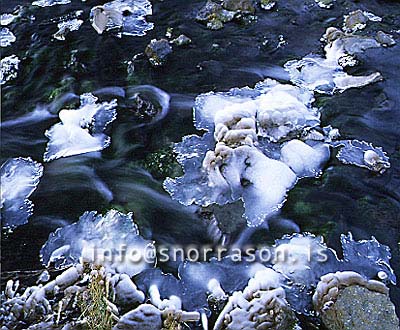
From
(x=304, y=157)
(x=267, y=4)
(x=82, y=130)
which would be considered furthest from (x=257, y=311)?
(x=267, y=4)

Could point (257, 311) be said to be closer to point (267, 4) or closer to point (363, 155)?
point (363, 155)

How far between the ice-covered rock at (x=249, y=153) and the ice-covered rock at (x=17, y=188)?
0.98 metres

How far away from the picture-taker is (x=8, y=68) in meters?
5.24

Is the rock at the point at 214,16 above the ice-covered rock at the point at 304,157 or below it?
above

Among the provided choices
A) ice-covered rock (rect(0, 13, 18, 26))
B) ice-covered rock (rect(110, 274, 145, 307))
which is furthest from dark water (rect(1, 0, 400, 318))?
ice-covered rock (rect(110, 274, 145, 307))

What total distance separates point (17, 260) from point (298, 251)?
176 cm

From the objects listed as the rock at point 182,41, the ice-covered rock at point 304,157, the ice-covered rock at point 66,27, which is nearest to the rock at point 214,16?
the rock at point 182,41

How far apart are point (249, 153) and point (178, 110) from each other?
94cm

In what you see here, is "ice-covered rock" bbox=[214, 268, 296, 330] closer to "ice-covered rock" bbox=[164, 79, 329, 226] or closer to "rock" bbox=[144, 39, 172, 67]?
"ice-covered rock" bbox=[164, 79, 329, 226]

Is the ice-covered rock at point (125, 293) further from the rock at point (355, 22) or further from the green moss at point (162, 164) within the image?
the rock at point (355, 22)

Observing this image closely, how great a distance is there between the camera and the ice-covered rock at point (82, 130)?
14.3 ft

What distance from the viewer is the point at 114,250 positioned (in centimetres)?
A: 357

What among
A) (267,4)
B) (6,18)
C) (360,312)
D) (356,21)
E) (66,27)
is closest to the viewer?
(360,312)

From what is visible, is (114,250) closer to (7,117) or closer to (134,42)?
(7,117)
